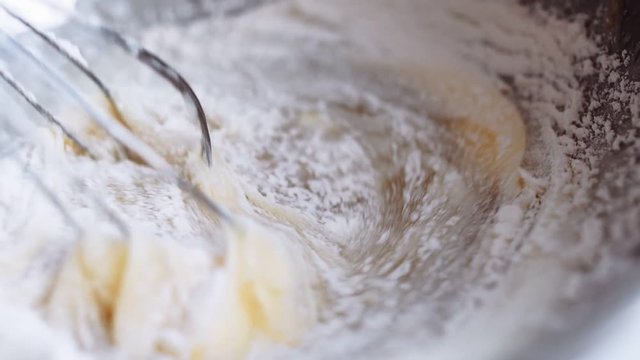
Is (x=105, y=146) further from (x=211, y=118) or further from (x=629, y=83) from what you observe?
(x=629, y=83)

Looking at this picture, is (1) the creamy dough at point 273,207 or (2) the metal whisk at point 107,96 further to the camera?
(2) the metal whisk at point 107,96

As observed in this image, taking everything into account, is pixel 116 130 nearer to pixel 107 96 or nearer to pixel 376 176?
pixel 107 96

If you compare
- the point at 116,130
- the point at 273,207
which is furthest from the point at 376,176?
the point at 116,130

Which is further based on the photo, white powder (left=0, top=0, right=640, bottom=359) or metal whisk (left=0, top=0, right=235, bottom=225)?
metal whisk (left=0, top=0, right=235, bottom=225)

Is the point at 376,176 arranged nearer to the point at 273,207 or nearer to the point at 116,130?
the point at 273,207

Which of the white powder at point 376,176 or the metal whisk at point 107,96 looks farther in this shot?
the metal whisk at point 107,96

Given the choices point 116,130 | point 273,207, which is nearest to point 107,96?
point 116,130

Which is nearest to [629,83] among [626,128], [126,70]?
[626,128]

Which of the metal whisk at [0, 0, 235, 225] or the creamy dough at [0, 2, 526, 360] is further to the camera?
the metal whisk at [0, 0, 235, 225]
